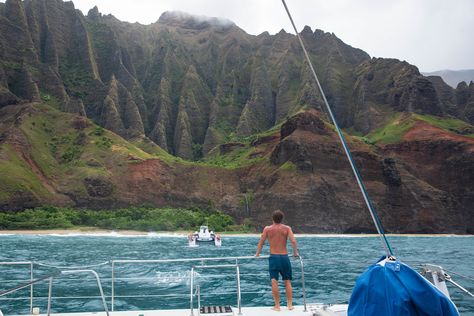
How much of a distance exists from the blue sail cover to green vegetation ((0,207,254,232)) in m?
100

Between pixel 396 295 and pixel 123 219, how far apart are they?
10530cm

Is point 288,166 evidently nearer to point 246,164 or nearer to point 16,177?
point 246,164

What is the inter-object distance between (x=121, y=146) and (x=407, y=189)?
78121 millimetres

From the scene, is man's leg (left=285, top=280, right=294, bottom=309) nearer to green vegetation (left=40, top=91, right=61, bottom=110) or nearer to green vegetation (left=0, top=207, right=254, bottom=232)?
green vegetation (left=0, top=207, right=254, bottom=232)

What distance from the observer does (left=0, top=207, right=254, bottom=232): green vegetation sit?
321 feet

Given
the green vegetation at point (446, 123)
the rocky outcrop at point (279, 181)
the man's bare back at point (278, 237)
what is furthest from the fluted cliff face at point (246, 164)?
the man's bare back at point (278, 237)

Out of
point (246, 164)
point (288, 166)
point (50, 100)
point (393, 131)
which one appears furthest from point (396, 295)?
point (50, 100)

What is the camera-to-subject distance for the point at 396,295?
5.14m

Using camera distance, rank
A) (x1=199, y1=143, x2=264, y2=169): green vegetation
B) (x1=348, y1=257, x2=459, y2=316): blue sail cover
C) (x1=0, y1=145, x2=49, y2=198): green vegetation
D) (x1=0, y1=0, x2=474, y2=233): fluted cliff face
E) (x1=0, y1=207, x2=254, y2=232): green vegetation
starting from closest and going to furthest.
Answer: (x1=348, y1=257, x2=459, y2=316): blue sail cover < (x1=0, y1=207, x2=254, y2=232): green vegetation < (x1=0, y1=145, x2=49, y2=198): green vegetation < (x1=0, y1=0, x2=474, y2=233): fluted cliff face < (x1=199, y1=143, x2=264, y2=169): green vegetation

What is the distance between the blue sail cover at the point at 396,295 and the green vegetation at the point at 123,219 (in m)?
100

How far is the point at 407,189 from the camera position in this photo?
420 ft

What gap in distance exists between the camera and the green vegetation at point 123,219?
9788 centimetres

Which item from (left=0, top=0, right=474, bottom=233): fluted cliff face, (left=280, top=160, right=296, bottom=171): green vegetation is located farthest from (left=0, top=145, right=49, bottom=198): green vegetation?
(left=280, top=160, right=296, bottom=171): green vegetation

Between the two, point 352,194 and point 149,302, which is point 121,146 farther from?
point 149,302
